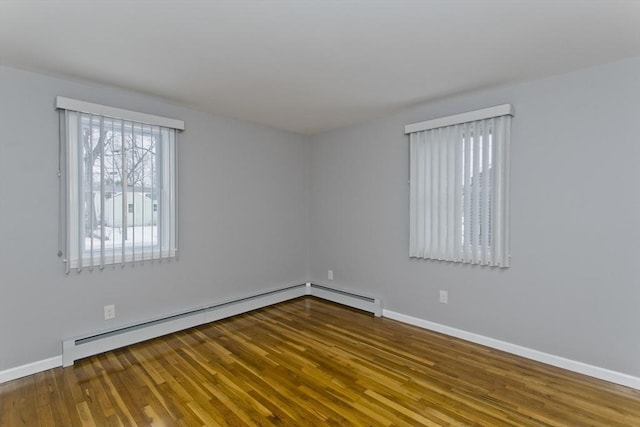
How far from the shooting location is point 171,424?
6.19 feet

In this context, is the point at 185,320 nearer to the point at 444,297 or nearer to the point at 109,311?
the point at 109,311

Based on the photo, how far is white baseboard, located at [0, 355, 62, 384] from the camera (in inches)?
93.1

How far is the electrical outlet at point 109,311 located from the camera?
2.88m

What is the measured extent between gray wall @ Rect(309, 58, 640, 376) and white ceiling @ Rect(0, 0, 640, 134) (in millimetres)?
273

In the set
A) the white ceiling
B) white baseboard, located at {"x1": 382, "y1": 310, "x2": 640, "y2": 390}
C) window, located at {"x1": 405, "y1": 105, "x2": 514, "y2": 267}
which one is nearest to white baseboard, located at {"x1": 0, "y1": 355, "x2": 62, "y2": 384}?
the white ceiling

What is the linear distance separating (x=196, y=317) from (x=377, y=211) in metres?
2.37

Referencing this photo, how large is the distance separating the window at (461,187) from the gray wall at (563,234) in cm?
11

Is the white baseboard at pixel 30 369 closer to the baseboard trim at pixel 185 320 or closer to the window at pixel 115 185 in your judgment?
the baseboard trim at pixel 185 320

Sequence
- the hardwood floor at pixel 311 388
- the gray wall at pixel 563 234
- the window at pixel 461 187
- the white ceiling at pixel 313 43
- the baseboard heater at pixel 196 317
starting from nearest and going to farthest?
the white ceiling at pixel 313 43, the hardwood floor at pixel 311 388, the gray wall at pixel 563 234, the baseboard heater at pixel 196 317, the window at pixel 461 187

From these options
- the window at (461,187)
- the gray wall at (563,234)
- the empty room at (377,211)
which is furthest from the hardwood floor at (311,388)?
the window at (461,187)

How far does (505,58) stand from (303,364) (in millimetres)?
2819

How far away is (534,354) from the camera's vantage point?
8.82 feet

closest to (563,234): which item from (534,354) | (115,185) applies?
(534,354)

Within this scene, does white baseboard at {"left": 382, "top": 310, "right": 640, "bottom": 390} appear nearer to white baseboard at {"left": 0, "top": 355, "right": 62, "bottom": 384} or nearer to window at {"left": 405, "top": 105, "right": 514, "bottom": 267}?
window at {"left": 405, "top": 105, "right": 514, "bottom": 267}
